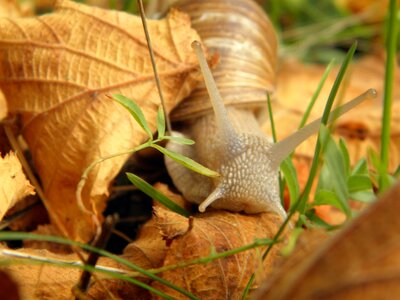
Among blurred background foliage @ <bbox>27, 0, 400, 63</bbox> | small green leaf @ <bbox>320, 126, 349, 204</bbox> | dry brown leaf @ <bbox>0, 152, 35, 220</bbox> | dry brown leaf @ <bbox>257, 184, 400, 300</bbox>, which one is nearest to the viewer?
dry brown leaf @ <bbox>257, 184, 400, 300</bbox>

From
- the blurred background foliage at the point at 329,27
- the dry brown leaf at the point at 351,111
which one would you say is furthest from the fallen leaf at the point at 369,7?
the dry brown leaf at the point at 351,111

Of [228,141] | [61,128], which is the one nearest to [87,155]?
[61,128]

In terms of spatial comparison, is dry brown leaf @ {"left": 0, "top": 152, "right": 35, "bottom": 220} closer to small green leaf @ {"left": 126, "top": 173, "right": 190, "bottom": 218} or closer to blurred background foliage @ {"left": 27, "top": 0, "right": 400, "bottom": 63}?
small green leaf @ {"left": 126, "top": 173, "right": 190, "bottom": 218}

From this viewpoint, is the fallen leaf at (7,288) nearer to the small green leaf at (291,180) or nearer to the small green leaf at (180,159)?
Result: the small green leaf at (180,159)

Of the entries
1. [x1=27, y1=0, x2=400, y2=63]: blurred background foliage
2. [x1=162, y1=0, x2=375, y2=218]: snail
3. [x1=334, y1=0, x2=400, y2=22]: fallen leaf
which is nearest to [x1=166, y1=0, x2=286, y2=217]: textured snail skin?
[x1=162, y1=0, x2=375, y2=218]: snail

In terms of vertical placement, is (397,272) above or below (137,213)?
above

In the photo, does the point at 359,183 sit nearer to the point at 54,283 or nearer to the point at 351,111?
the point at 54,283

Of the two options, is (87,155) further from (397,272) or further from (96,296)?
(397,272)
